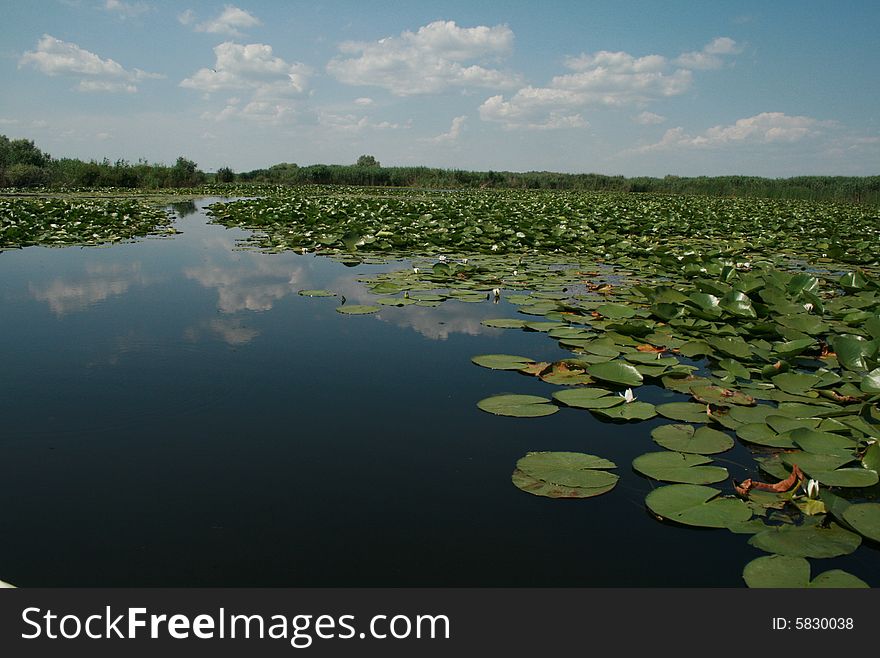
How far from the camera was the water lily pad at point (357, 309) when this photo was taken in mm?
4062

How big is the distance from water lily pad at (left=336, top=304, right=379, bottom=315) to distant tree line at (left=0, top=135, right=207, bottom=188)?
26.4 metres

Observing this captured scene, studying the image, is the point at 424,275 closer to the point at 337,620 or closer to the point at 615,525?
the point at 615,525

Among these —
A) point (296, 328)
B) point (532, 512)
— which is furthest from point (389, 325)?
point (532, 512)

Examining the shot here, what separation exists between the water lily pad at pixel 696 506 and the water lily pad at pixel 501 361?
123cm

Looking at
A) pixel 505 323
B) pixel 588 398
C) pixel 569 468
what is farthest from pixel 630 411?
pixel 505 323

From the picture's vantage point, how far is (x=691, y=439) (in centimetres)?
213

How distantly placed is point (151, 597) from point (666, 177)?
4494 centimetres

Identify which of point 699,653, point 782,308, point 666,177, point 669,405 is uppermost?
point 666,177

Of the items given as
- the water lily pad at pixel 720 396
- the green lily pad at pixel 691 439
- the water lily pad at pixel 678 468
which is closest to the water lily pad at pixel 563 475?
the water lily pad at pixel 678 468

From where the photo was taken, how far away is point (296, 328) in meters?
3.71

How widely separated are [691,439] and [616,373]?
1.95 ft

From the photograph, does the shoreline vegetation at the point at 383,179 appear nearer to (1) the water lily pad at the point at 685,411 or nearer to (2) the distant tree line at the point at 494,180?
(2) the distant tree line at the point at 494,180

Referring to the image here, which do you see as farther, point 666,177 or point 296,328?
point 666,177

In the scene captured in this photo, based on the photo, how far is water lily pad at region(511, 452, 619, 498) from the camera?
1779 mm
